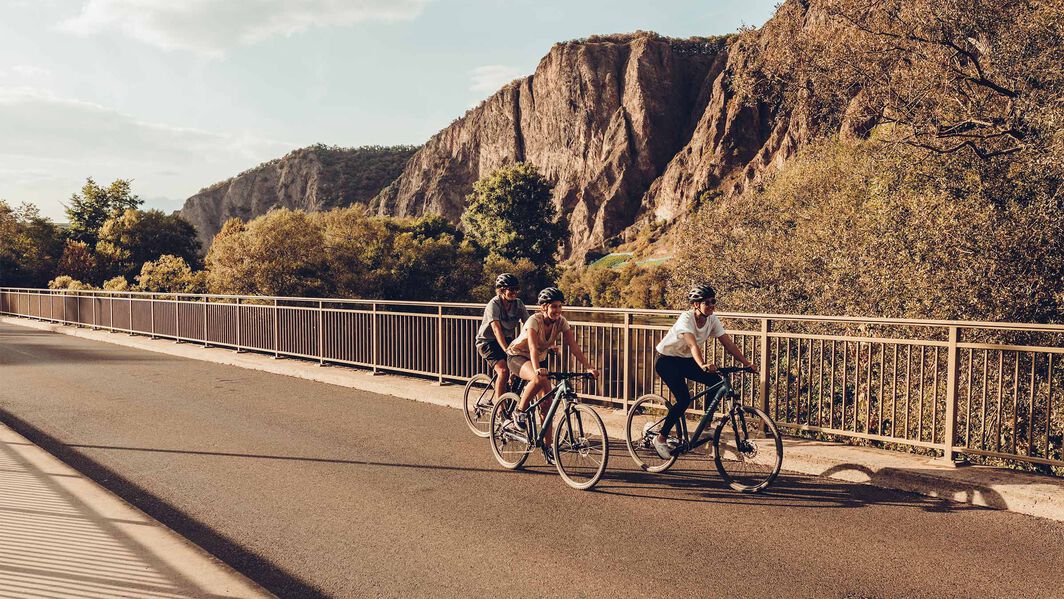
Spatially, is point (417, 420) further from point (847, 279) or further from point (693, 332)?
point (847, 279)

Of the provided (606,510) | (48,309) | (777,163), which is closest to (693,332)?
(606,510)

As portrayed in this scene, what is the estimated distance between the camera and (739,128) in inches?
5177

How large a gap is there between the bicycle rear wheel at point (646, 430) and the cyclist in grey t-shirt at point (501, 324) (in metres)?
1.36

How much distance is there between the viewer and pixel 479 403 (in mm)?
8023

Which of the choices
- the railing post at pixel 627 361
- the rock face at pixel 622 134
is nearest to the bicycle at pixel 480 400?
the railing post at pixel 627 361

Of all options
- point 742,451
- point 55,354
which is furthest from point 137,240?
point 742,451

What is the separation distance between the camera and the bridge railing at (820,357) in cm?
657

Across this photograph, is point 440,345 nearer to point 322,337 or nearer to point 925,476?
point 322,337

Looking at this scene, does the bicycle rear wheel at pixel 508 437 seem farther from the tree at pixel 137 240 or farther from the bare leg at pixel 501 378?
the tree at pixel 137 240

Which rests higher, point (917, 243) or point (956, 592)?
point (917, 243)

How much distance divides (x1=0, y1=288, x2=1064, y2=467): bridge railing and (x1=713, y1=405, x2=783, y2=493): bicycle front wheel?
47.4 inches

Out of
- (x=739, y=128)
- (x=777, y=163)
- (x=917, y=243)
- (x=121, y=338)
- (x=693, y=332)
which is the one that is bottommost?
(x=121, y=338)

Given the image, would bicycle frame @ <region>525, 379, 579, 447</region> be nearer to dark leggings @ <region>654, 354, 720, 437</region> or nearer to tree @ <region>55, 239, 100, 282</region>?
dark leggings @ <region>654, 354, 720, 437</region>

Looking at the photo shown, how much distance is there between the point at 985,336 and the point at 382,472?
10205mm
